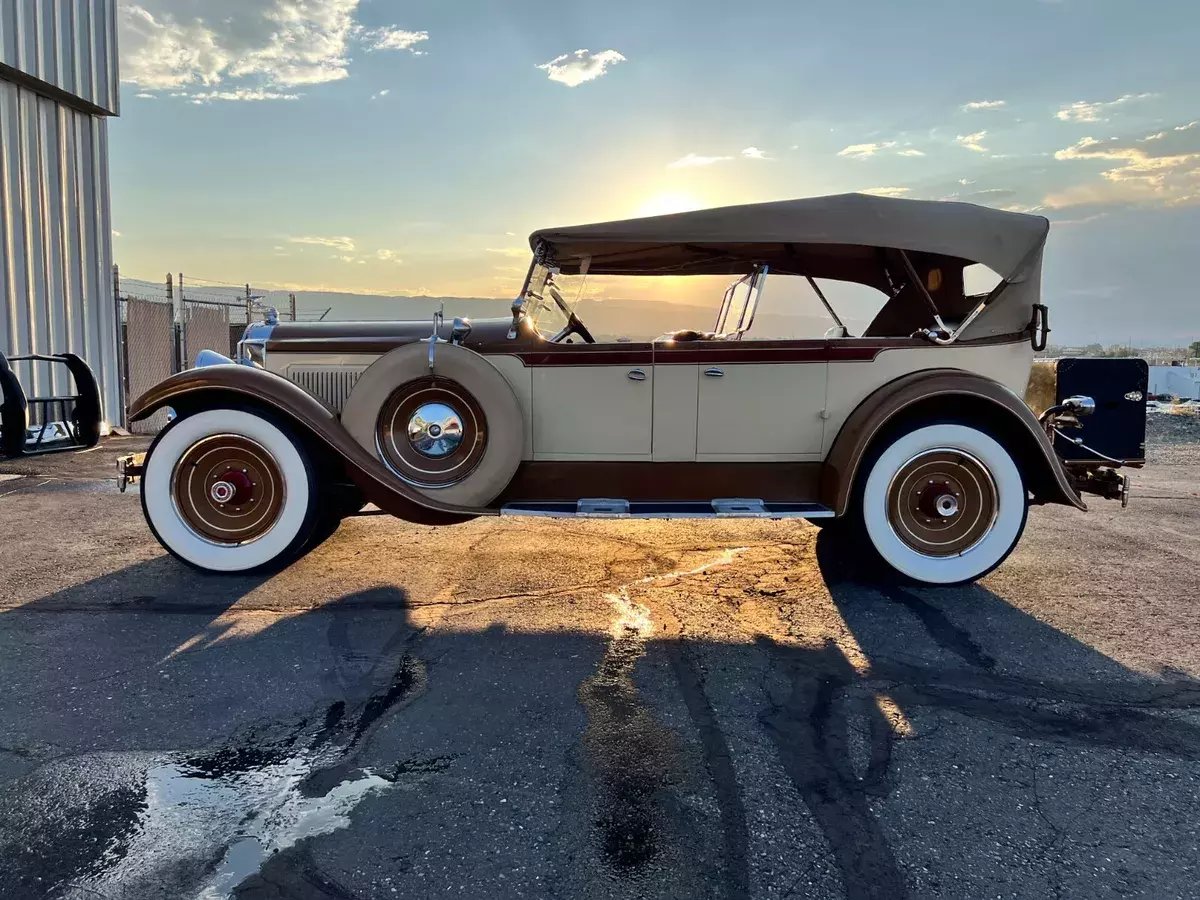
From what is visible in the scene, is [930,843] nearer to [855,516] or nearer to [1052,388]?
[855,516]

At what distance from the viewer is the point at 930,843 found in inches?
77.5

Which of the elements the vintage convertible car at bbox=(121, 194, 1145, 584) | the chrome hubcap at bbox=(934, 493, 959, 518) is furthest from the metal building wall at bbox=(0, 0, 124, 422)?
the chrome hubcap at bbox=(934, 493, 959, 518)

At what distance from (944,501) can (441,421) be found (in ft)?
9.67

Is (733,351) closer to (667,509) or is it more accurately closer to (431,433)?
(667,509)

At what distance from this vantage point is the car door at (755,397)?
14.0 feet

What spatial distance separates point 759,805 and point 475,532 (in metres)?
3.68

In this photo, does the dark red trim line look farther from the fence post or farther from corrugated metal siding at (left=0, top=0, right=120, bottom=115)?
the fence post

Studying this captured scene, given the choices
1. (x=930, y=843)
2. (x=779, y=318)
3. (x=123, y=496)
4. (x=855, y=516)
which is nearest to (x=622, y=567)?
(x=855, y=516)

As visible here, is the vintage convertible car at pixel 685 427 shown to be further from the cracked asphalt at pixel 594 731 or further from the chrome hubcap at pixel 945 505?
the cracked asphalt at pixel 594 731

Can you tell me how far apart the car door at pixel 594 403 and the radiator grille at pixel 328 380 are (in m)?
1.25

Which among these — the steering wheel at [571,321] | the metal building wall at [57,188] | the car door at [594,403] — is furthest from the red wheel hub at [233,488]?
the metal building wall at [57,188]

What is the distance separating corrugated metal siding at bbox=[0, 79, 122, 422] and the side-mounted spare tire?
8.66m

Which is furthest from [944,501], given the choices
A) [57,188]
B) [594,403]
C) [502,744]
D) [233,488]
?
[57,188]

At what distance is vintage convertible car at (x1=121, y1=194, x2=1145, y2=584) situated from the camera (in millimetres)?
4113
